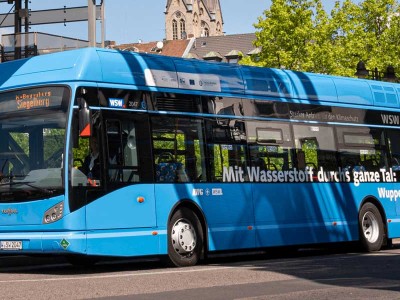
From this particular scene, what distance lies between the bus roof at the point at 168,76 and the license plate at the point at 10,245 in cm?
234

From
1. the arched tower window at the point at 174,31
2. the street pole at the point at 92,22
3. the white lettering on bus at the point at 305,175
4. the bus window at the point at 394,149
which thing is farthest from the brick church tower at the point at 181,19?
the white lettering on bus at the point at 305,175

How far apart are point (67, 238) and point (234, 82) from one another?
15.8ft

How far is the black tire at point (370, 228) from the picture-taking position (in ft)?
65.3

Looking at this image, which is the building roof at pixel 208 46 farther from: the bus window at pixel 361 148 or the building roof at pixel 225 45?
the bus window at pixel 361 148

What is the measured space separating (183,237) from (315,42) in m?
38.6

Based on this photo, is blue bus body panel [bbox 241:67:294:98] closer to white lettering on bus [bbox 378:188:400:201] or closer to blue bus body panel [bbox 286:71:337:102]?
blue bus body panel [bbox 286:71:337:102]

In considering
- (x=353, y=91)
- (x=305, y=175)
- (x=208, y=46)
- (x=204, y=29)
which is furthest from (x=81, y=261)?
(x=204, y=29)

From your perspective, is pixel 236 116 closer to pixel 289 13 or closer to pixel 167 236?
pixel 167 236

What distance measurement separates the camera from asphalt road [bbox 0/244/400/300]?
10.6 m

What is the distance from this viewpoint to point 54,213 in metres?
14.0

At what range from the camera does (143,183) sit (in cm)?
1502

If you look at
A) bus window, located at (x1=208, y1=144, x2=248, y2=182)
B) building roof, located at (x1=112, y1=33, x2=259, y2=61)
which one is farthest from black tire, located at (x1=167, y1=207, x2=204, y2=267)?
building roof, located at (x1=112, y1=33, x2=259, y2=61)

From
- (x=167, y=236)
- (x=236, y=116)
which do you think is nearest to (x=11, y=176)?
(x=167, y=236)

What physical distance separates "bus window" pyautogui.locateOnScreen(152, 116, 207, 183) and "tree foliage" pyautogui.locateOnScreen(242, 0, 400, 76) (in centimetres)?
3542
